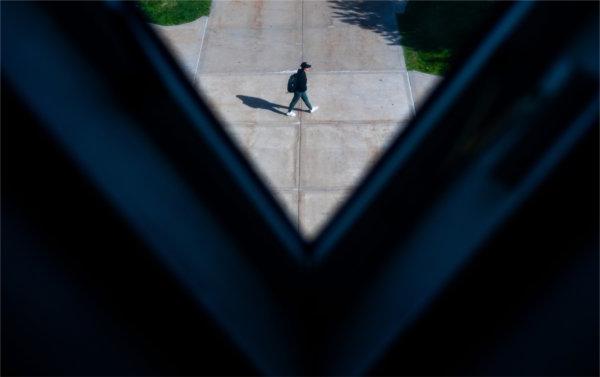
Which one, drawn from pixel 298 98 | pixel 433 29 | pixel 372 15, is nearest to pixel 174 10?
pixel 372 15

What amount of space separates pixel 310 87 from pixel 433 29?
2150 millimetres

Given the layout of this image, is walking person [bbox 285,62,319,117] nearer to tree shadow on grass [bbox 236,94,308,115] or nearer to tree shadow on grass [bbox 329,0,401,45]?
tree shadow on grass [bbox 236,94,308,115]

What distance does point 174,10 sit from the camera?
8141 millimetres

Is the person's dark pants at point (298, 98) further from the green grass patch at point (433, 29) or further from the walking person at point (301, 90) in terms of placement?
the green grass patch at point (433, 29)

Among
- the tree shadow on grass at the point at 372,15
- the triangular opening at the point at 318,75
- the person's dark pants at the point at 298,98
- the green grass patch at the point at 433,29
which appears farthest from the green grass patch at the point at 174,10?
the green grass patch at the point at 433,29

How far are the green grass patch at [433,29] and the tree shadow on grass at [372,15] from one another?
0.13m

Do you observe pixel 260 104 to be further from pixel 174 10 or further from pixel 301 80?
pixel 174 10

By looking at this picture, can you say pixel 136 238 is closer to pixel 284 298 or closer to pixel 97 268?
pixel 97 268

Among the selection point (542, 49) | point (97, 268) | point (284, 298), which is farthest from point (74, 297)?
point (542, 49)

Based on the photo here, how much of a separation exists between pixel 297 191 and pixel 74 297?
171 inches

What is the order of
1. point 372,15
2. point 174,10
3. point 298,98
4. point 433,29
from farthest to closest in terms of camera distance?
point 174,10
point 372,15
point 433,29
point 298,98

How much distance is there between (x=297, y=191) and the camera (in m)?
5.40

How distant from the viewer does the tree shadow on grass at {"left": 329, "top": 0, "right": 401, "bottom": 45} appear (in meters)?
7.53

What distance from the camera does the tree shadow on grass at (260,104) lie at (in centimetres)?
646
